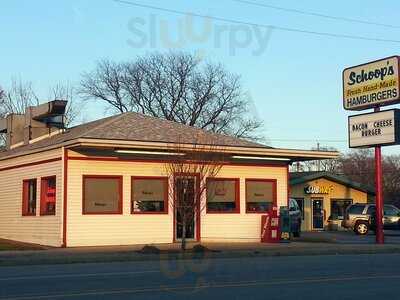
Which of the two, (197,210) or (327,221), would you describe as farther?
(327,221)

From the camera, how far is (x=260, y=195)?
3022 cm

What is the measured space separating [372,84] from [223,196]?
8.25m

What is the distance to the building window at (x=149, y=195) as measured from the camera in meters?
27.3

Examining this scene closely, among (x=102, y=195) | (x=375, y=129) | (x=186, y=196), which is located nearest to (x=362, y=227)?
(x=375, y=129)

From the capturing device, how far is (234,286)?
12859 millimetres

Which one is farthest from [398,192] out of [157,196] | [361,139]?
[157,196]

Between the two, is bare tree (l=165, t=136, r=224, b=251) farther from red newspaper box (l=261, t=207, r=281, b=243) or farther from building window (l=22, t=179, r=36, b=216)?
building window (l=22, t=179, r=36, b=216)

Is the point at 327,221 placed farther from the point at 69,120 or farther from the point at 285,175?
the point at 69,120

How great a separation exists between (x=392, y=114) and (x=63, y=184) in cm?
1416

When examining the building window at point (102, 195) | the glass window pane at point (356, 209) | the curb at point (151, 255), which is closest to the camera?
the curb at point (151, 255)

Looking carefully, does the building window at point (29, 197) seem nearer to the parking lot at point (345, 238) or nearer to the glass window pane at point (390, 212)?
the parking lot at point (345, 238)

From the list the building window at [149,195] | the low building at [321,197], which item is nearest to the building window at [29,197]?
the building window at [149,195]

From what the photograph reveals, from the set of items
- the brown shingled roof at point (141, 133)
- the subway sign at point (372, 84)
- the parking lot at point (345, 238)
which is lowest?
the parking lot at point (345, 238)

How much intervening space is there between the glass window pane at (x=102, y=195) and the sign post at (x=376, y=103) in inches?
442
